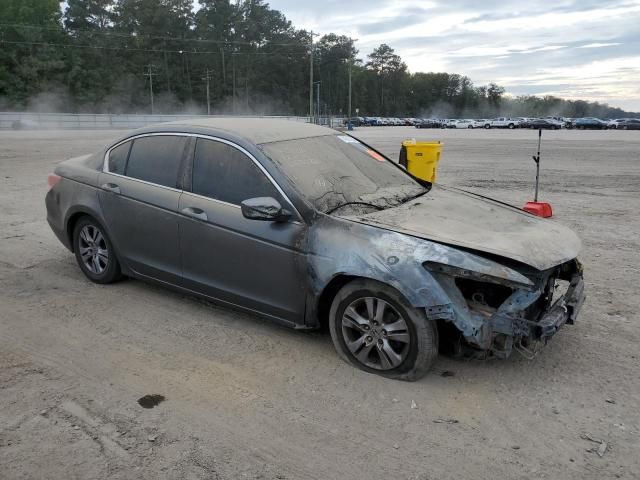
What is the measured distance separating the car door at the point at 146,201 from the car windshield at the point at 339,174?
0.96m

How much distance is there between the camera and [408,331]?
11.5 feet

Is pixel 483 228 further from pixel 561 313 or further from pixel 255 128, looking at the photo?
pixel 255 128

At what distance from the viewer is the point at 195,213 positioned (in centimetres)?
439

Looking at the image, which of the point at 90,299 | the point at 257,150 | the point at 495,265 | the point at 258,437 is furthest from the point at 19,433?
the point at 495,265

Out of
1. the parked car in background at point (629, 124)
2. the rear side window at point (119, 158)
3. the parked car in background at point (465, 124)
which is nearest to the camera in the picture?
the rear side window at point (119, 158)

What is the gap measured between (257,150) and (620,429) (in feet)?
9.76

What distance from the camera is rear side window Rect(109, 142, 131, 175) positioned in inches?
202

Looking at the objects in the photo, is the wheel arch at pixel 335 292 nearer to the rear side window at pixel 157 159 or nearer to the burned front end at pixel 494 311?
the burned front end at pixel 494 311

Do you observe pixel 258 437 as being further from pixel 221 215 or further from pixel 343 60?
pixel 343 60

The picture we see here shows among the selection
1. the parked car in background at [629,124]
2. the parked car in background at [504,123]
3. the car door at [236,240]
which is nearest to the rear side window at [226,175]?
the car door at [236,240]

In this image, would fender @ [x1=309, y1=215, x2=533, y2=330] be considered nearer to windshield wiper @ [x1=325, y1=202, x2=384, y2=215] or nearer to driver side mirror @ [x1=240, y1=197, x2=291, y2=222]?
windshield wiper @ [x1=325, y1=202, x2=384, y2=215]

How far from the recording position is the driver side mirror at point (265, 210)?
12.7 feet

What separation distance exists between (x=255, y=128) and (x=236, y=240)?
104 cm

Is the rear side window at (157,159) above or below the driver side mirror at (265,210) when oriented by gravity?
above
